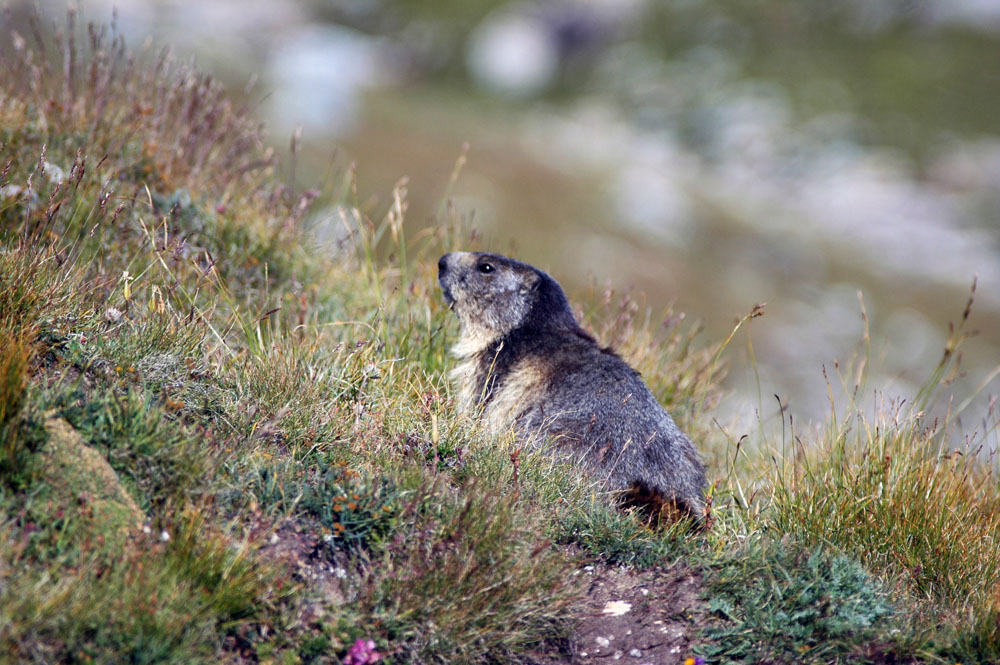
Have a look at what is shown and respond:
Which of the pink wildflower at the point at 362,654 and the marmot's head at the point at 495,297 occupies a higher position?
the marmot's head at the point at 495,297

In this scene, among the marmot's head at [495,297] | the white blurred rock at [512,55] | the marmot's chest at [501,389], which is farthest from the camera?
the white blurred rock at [512,55]

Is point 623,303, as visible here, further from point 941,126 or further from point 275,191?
point 941,126

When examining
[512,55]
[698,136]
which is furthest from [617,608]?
[512,55]

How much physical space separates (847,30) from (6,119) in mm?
71915

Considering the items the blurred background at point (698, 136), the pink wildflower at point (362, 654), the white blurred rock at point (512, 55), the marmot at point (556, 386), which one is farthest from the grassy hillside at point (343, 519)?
the white blurred rock at point (512, 55)

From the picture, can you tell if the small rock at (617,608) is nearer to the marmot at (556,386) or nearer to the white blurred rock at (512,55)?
the marmot at (556,386)

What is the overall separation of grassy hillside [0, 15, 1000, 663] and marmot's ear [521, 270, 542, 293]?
46.5 inches

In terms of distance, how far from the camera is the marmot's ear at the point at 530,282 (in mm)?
6730

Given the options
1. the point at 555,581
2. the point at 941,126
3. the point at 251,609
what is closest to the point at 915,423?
the point at 555,581

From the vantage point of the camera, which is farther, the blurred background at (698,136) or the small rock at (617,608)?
the blurred background at (698,136)

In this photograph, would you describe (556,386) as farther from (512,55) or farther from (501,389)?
(512,55)

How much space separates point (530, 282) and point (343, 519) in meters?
3.17

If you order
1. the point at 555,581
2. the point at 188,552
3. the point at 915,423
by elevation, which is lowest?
the point at 555,581

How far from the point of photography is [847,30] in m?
66.4
